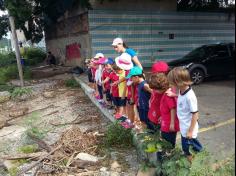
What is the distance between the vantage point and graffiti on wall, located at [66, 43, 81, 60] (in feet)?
55.1

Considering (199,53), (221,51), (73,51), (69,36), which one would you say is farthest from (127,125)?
(69,36)

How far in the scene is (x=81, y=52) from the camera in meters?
16.4

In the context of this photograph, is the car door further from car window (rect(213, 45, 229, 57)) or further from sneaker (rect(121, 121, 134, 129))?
sneaker (rect(121, 121, 134, 129))

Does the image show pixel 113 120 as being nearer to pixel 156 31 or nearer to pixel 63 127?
pixel 63 127

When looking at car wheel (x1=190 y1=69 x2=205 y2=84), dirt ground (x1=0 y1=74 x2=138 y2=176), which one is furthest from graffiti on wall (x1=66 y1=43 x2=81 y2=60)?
car wheel (x1=190 y1=69 x2=205 y2=84)

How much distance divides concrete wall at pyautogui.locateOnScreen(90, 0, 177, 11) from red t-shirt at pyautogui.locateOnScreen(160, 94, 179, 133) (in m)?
11.7

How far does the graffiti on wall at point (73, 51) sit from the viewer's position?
55.1 feet

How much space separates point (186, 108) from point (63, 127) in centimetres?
444

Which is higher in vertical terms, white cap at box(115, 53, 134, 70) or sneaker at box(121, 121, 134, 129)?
white cap at box(115, 53, 134, 70)

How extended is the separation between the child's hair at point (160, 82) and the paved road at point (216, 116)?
750 millimetres

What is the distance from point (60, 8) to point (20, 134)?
11532 millimetres

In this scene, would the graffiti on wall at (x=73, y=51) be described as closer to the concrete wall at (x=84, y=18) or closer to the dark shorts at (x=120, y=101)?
the concrete wall at (x=84, y=18)

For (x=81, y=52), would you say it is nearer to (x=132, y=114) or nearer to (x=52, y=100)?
(x=52, y=100)

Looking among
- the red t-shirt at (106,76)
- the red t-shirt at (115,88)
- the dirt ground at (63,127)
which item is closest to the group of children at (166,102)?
the red t-shirt at (115,88)
